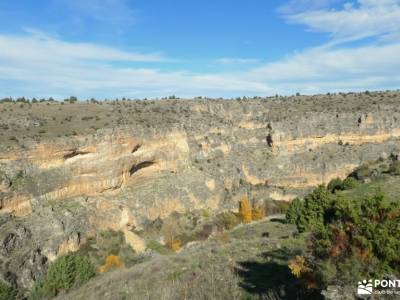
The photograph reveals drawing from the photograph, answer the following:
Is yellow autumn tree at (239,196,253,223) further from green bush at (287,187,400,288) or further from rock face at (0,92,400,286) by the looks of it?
green bush at (287,187,400,288)

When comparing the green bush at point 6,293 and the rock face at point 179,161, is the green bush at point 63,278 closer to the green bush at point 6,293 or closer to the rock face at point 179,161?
the green bush at point 6,293

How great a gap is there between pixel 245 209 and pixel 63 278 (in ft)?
127

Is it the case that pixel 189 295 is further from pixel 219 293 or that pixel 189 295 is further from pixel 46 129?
pixel 46 129

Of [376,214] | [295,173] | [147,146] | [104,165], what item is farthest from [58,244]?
[295,173]

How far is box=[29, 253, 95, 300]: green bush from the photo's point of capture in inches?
781

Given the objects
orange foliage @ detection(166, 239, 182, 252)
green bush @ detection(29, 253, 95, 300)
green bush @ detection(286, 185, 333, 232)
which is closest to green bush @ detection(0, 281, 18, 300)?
green bush @ detection(29, 253, 95, 300)

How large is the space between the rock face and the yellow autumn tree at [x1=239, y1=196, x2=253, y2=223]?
1529 mm

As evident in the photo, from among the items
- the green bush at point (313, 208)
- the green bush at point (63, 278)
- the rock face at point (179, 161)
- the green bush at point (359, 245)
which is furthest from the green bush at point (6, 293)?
the green bush at point (359, 245)

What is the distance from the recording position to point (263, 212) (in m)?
57.1

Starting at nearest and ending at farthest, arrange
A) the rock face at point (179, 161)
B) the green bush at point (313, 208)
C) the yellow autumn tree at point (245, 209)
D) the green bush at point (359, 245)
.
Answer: the green bush at point (359, 245), the green bush at point (313, 208), the rock face at point (179, 161), the yellow autumn tree at point (245, 209)

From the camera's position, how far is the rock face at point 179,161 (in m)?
38.7

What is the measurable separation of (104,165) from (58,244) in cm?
1146

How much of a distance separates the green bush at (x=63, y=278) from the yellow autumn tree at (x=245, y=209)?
33.7 m

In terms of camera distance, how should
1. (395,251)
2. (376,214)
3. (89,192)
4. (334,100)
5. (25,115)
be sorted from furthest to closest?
(334,100) → (25,115) → (89,192) → (376,214) → (395,251)
